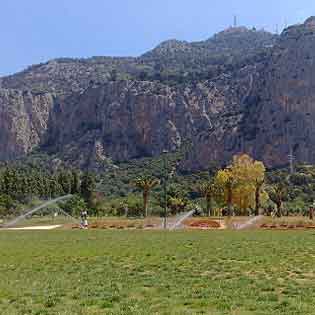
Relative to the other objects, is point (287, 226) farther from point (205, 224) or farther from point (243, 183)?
point (243, 183)

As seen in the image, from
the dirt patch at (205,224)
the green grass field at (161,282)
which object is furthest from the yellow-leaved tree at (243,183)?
the green grass field at (161,282)

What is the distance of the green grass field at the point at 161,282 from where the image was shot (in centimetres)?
1256

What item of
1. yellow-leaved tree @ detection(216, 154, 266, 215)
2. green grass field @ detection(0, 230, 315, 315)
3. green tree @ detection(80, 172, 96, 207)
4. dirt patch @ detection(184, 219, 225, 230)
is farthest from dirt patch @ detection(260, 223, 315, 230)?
green tree @ detection(80, 172, 96, 207)

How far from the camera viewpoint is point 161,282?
16.2 metres

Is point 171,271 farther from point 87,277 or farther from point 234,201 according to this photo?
point 234,201

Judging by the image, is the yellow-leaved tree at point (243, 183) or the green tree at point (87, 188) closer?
the yellow-leaved tree at point (243, 183)

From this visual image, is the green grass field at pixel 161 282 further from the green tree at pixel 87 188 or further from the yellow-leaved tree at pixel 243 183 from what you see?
the green tree at pixel 87 188

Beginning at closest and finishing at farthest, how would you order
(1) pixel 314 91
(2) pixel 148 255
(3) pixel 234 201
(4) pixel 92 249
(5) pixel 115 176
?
(2) pixel 148 255
(4) pixel 92 249
(3) pixel 234 201
(1) pixel 314 91
(5) pixel 115 176

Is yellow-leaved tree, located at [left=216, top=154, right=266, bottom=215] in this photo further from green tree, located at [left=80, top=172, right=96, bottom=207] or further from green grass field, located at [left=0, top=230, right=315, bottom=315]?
green grass field, located at [left=0, top=230, right=315, bottom=315]

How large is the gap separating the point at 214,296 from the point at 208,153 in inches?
6433

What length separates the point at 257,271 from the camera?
18.5 metres

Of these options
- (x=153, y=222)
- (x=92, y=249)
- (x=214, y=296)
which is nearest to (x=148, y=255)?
(x=92, y=249)

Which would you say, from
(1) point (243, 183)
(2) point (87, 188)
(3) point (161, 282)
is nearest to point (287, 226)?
(1) point (243, 183)

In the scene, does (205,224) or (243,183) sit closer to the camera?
(205,224)
